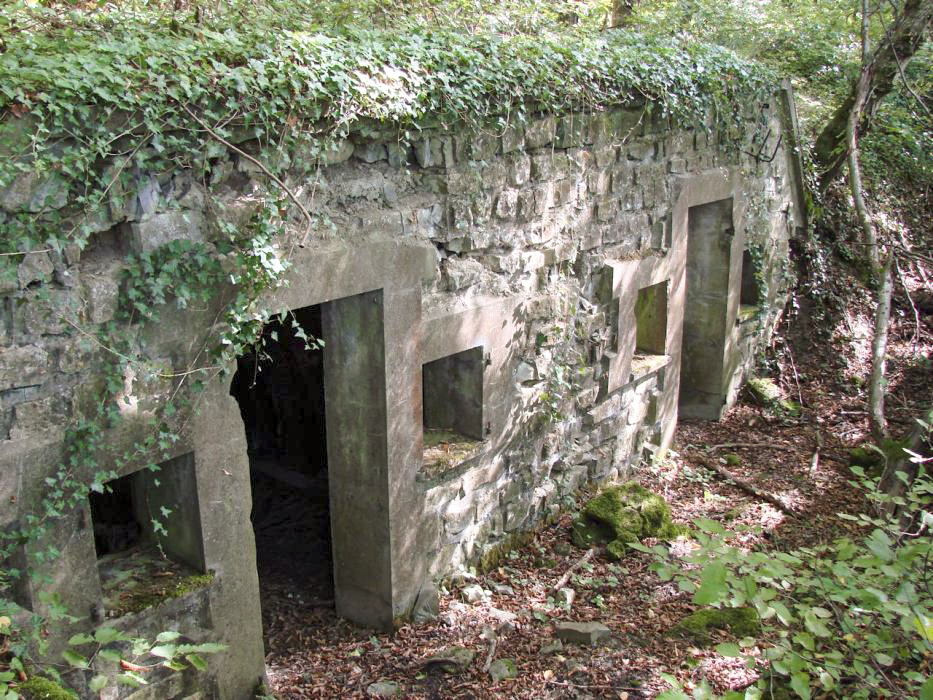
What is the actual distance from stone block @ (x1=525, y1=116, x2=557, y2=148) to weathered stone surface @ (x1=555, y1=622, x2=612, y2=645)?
9.08 ft

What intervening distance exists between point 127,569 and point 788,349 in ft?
24.6

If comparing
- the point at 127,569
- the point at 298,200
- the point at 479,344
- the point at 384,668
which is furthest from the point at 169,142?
the point at 384,668

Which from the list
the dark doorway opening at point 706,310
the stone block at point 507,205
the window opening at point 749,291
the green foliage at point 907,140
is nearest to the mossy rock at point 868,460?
the dark doorway opening at point 706,310

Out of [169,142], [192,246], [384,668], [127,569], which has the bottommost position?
[384,668]

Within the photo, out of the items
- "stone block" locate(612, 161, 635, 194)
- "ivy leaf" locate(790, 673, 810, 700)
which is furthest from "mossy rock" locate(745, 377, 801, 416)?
"ivy leaf" locate(790, 673, 810, 700)

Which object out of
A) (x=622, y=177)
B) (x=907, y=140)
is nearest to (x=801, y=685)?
(x=622, y=177)

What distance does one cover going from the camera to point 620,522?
5910mm

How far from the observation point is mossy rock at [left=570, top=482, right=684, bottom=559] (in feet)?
19.3

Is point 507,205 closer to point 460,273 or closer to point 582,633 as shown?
point 460,273

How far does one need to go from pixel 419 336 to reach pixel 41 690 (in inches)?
93.4

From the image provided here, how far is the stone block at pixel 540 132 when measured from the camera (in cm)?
506

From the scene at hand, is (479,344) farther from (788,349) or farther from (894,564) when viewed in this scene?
(788,349)

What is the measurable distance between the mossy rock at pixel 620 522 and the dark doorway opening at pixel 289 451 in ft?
5.79

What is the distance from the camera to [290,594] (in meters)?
5.15
